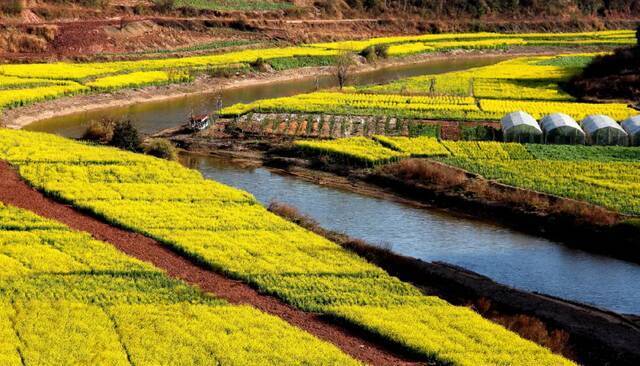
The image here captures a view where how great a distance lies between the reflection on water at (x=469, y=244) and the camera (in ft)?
97.0

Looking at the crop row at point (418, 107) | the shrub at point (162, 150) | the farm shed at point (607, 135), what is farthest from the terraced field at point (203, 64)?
the shrub at point (162, 150)

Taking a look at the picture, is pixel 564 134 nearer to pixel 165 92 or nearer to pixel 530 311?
pixel 530 311

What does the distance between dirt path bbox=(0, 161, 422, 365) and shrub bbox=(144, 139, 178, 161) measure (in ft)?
24.1

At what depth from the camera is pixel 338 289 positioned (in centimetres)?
2614

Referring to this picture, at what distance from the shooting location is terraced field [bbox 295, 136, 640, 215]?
37.7m

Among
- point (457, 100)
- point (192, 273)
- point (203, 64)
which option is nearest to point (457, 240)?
point (192, 273)

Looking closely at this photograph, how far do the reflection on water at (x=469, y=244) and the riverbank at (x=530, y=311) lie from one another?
4.04 feet

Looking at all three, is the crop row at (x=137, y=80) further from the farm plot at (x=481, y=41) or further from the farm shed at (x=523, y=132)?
the farm shed at (x=523, y=132)

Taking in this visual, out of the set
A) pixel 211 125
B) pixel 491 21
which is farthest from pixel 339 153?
pixel 491 21

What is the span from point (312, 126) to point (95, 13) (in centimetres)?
3480

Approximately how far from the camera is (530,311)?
2666 cm

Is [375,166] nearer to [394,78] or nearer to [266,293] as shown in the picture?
[266,293]

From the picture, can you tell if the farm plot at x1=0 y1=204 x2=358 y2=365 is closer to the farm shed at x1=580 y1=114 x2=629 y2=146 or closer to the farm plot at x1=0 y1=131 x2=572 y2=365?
the farm plot at x1=0 y1=131 x2=572 y2=365

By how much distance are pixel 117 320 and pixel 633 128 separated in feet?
100
